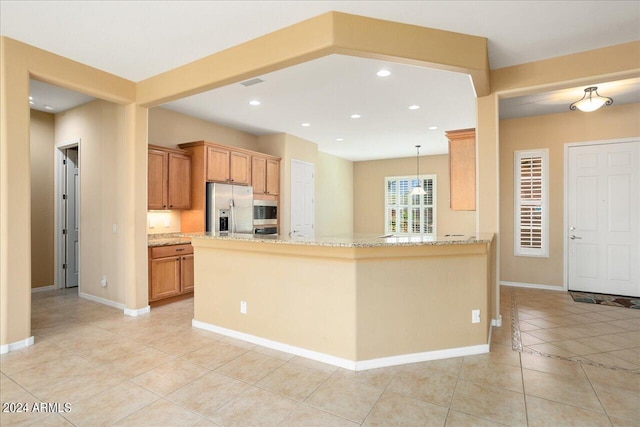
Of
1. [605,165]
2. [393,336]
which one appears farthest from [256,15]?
[605,165]

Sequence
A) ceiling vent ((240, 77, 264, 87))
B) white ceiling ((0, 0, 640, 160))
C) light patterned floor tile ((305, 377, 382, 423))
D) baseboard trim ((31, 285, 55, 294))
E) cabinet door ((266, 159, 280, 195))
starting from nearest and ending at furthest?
1. light patterned floor tile ((305, 377, 382, 423))
2. white ceiling ((0, 0, 640, 160))
3. ceiling vent ((240, 77, 264, 87))
4. baseboard trim ((31, 285, 55, 294))
5. cabinet door ((266, 159, 280, 195))

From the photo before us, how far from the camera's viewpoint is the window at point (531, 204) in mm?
5422

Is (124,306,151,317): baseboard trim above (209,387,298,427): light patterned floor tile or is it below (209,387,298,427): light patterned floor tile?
above

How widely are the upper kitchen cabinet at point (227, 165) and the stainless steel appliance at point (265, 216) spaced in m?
0.53

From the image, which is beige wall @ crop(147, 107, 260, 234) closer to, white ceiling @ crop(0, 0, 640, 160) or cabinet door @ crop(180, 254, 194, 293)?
white ceiling @ crop(0, 0, 640, 160)

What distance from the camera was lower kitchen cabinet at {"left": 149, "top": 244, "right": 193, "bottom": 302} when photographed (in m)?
4.47

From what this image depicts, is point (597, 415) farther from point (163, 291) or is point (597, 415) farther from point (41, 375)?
point (163, 291)

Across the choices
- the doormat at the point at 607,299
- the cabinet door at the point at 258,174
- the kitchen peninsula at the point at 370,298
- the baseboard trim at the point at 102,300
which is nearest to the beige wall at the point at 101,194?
the baseboard trim at the point at 102,300

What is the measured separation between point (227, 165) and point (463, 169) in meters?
3.61

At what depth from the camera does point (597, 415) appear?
2.10m

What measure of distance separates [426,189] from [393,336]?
713 cm

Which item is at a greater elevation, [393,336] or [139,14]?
[139,14]

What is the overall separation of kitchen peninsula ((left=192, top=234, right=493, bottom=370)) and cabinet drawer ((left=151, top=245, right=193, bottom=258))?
1922 millimetres

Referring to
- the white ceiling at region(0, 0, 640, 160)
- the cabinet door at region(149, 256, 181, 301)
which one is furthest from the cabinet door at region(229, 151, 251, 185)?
the cabinet door at region(149, 256, 181, 301)
